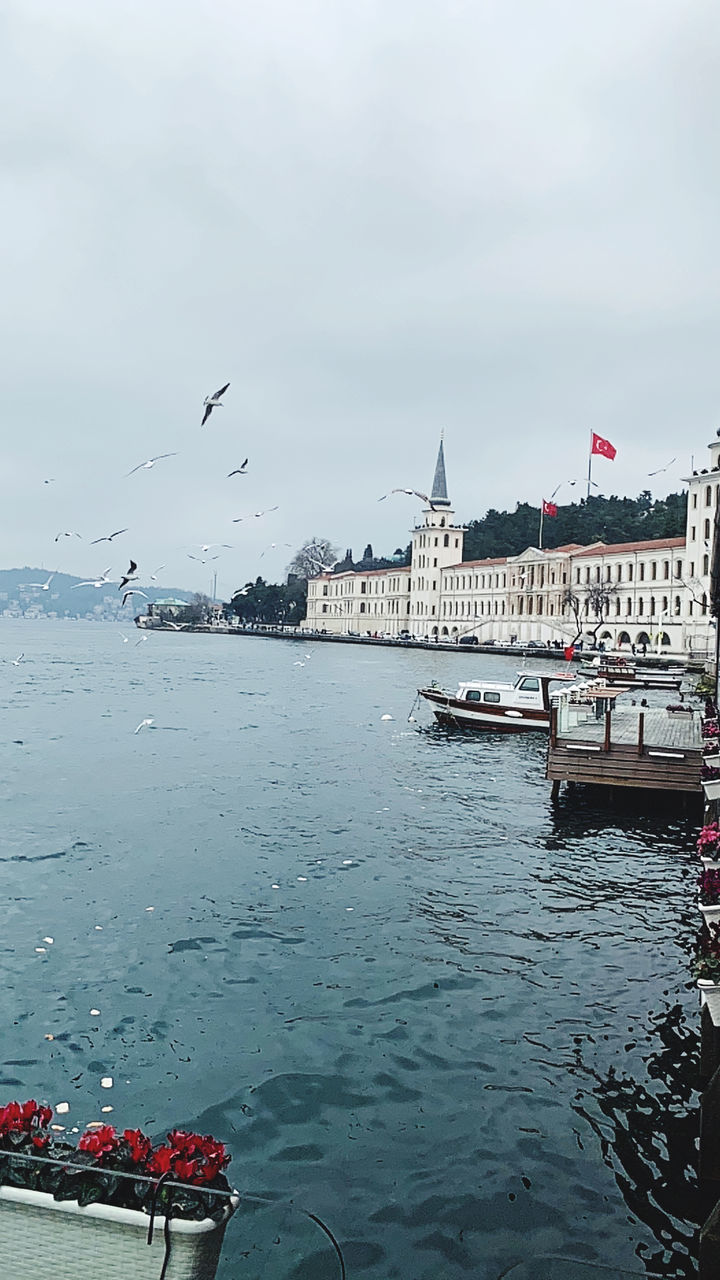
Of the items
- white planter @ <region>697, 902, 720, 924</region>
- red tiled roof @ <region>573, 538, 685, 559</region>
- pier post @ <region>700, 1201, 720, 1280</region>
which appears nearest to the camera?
pier post @ <region>700, 1201, 720, 1280</region>

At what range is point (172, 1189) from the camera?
3.63 metres

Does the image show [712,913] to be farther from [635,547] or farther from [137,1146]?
[635,547]

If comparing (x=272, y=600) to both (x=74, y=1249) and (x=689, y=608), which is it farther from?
(x=74, y=1249)

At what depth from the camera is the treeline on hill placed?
133250 mm

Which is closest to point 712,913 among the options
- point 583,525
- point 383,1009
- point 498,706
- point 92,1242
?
point 383,1009

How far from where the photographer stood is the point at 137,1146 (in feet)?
12.6

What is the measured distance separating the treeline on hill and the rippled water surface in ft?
365

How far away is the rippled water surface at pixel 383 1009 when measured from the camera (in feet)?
21.3

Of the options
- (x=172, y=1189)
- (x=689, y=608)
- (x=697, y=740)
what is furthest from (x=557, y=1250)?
(x=689, y=608)

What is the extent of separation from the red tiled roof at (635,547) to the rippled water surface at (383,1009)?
85.2 metres

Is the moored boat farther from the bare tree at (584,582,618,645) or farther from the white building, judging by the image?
the bare tree at (584,582,618,645)

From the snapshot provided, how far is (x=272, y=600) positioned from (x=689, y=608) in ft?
337

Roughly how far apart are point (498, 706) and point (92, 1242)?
33484 millimetres

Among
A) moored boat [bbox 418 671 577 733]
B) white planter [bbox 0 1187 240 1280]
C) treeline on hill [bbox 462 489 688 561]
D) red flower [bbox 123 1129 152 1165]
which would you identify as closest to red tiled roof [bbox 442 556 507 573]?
treeline on hill [bbox 462 489 688 561]
